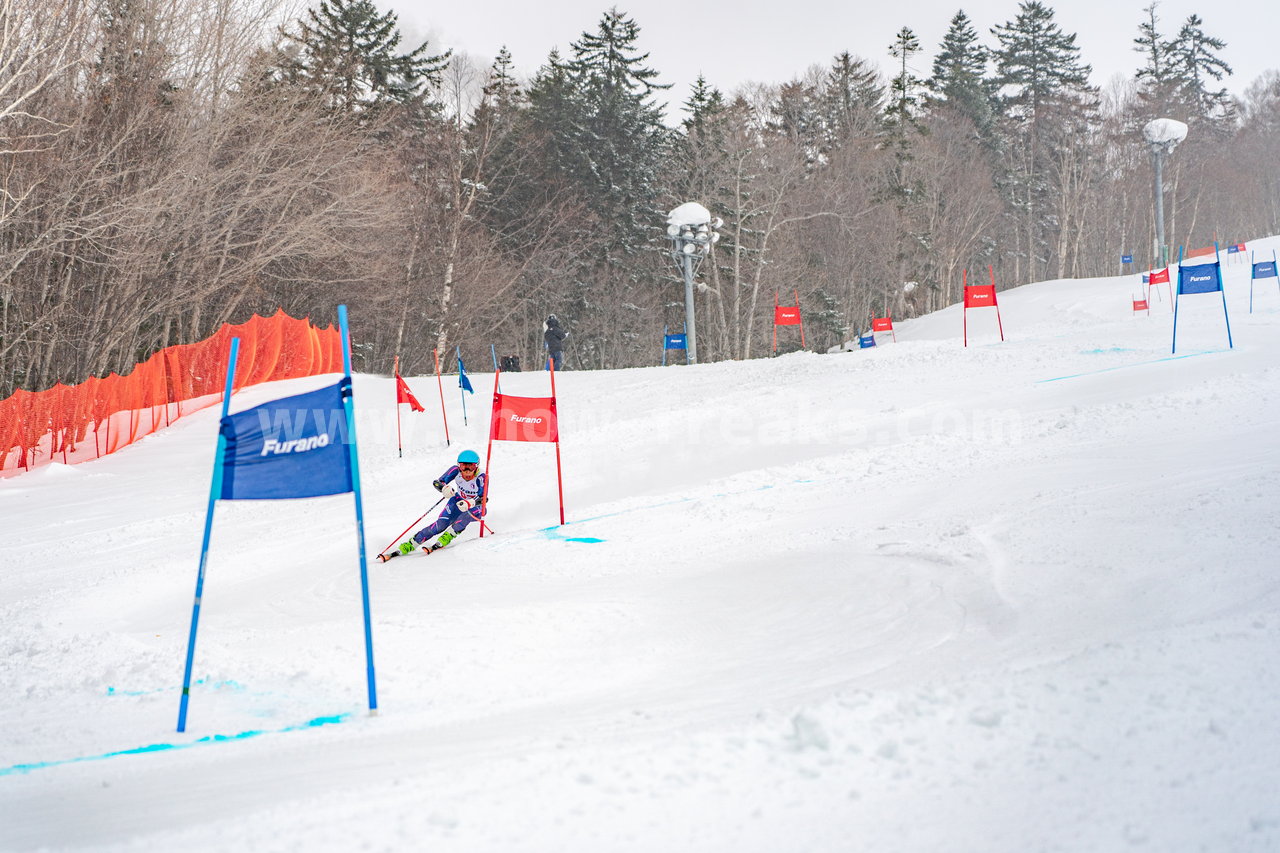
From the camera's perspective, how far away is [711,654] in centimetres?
575

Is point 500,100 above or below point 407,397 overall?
above

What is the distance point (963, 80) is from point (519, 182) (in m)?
29.1

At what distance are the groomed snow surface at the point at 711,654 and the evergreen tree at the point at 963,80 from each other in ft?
155

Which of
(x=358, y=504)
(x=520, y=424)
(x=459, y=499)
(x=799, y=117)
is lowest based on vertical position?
(x=459, y=499)

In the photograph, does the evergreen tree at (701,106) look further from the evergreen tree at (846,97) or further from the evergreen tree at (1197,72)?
the evergreen tree at (1197,72)

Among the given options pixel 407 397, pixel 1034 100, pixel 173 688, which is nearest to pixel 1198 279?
pixel 407 397

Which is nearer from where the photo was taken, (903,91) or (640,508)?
(640,508)

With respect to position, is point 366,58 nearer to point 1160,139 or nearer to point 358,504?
point 1160,139

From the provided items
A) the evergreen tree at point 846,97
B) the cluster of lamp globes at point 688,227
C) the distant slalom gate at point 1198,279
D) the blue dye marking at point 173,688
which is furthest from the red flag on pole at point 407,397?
the evergreen tree at point 846,97

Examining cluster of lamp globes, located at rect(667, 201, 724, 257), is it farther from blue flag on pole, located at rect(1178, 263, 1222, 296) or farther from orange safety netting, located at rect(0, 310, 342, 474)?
blue flag on pole, located at rect(1178, 263, 1222, 296)

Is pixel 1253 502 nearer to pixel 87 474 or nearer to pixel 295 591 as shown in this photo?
pixel 295 591

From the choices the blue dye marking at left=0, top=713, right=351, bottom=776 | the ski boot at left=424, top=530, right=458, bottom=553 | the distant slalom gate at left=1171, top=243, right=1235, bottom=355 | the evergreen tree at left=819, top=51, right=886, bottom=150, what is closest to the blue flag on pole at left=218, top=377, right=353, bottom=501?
the blue dye marking at left=0, top=713, right=351, bottom=776

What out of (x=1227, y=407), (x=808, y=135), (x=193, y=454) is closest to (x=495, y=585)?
(x=1227, y=407)

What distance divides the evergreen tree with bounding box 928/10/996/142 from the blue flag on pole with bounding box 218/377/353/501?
54.7 metres
